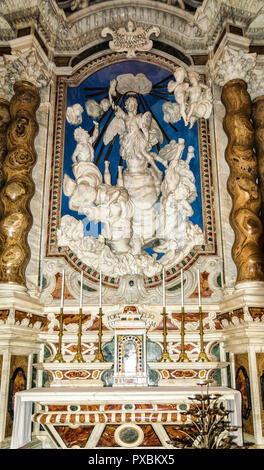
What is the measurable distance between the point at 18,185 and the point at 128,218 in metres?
1.55

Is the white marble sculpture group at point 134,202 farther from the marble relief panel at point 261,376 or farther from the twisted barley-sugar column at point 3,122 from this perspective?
the marble relief panel at point 261,376

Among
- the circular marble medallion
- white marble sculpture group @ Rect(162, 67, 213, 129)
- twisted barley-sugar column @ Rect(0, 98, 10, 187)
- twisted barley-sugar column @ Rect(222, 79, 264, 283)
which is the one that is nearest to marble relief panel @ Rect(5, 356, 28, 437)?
the circular marble medallion

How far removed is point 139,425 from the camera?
164 inches

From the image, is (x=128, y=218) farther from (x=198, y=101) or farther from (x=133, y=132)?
(x=198, y=101)

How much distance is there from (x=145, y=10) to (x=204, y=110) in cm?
206

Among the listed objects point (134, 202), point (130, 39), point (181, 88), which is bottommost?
point (134, 202)

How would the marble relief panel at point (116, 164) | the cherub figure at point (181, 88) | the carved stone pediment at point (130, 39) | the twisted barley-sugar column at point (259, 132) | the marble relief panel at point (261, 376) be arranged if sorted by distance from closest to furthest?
the marble relief panel at point (261, 376) < the marble relief panel at point (116, 164) < the twisted barley-sugar column at point (259, 132) < the cherub figure at point (181, 88) < the carved stone pediment at point (130, 39)

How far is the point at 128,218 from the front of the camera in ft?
20.5

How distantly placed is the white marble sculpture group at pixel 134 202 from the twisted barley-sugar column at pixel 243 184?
60cm

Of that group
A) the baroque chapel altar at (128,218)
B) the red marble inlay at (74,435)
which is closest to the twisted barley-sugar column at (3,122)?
the baroque chapel altar at (128,218)

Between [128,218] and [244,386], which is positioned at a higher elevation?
[128,218]

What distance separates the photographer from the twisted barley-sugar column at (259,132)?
6159 millimetres

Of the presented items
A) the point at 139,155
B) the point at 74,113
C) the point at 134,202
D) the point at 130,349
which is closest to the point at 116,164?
the point at 139,155

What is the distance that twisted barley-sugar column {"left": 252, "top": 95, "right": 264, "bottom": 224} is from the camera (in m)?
6.16
